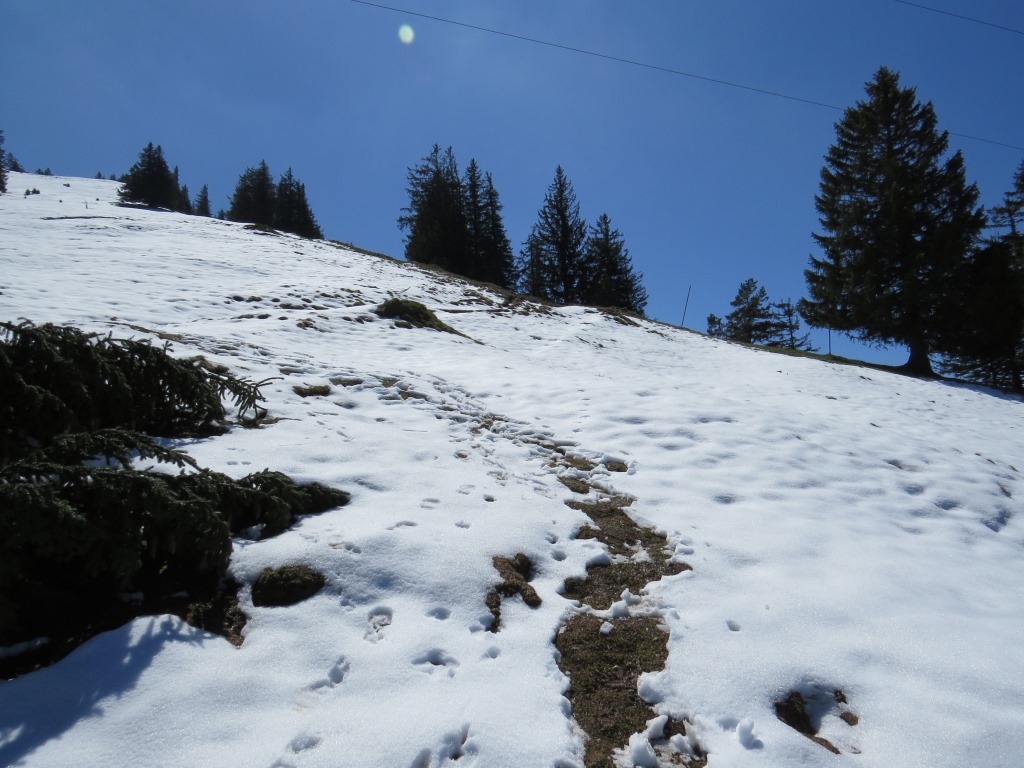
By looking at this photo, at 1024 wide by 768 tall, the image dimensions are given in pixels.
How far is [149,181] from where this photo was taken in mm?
57281

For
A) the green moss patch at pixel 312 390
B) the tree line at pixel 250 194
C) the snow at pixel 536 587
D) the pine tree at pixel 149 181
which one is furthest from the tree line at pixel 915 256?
the pine tree at pixel 149 181

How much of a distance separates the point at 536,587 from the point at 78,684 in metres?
2.55

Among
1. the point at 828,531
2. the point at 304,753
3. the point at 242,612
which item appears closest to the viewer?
the point at 304,753

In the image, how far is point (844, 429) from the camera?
8.24m

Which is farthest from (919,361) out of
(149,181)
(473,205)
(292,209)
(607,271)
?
(149,181)

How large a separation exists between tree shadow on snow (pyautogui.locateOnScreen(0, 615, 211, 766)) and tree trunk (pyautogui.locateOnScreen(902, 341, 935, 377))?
2706 centimetres

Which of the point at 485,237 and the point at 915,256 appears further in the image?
the point at 485,237

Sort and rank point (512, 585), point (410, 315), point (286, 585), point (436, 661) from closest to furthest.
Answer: point (436, 661), point (286, 585), point (512, 585), point (410, 315)

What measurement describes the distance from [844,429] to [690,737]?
7449 millimetres

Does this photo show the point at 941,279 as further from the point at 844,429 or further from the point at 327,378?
the point at 327,378

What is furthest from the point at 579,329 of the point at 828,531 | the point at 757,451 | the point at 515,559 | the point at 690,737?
the point at 690,737

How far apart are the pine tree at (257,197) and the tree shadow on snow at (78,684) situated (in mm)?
65104

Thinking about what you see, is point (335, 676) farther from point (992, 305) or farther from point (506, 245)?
point (506, 245)

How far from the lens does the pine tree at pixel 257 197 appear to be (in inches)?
2297
